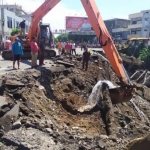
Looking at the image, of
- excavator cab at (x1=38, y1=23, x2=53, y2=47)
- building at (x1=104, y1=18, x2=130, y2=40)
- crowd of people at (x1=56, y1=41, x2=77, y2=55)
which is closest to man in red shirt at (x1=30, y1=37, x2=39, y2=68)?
excavator cab at (x1=38, y1=23, x2=53, y2=47)

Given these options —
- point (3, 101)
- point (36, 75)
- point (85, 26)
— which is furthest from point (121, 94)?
point (85, 26)

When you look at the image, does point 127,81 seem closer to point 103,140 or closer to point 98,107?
point 98,107

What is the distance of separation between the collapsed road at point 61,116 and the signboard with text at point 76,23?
232 feet

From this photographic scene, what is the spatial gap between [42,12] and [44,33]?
3043 millimetres

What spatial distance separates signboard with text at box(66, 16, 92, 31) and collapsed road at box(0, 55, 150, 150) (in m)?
70.8

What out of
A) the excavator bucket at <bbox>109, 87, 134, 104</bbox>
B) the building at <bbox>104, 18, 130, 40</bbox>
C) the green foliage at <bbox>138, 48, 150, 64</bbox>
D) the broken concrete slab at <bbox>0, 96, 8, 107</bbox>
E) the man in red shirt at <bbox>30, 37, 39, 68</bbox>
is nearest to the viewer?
the broken concrete slab at <bbox>0, 96, 8, 107</bbox>

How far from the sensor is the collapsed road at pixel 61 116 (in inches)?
229

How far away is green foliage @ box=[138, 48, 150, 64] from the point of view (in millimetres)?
26547

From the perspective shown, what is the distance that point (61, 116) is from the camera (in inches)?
349

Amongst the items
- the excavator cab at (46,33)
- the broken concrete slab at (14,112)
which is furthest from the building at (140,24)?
the broken concrete slab at (14,112)

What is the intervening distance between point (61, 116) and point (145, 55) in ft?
65.6

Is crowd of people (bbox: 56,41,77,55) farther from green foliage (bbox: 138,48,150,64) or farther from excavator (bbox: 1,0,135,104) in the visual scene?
excavator (bbox: 1,0,135,104)

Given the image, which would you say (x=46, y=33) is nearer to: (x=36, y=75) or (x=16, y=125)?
(x=36, y=75)

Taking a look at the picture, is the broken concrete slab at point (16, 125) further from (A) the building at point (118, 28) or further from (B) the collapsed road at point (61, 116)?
(A) the building at point (118, 28)
